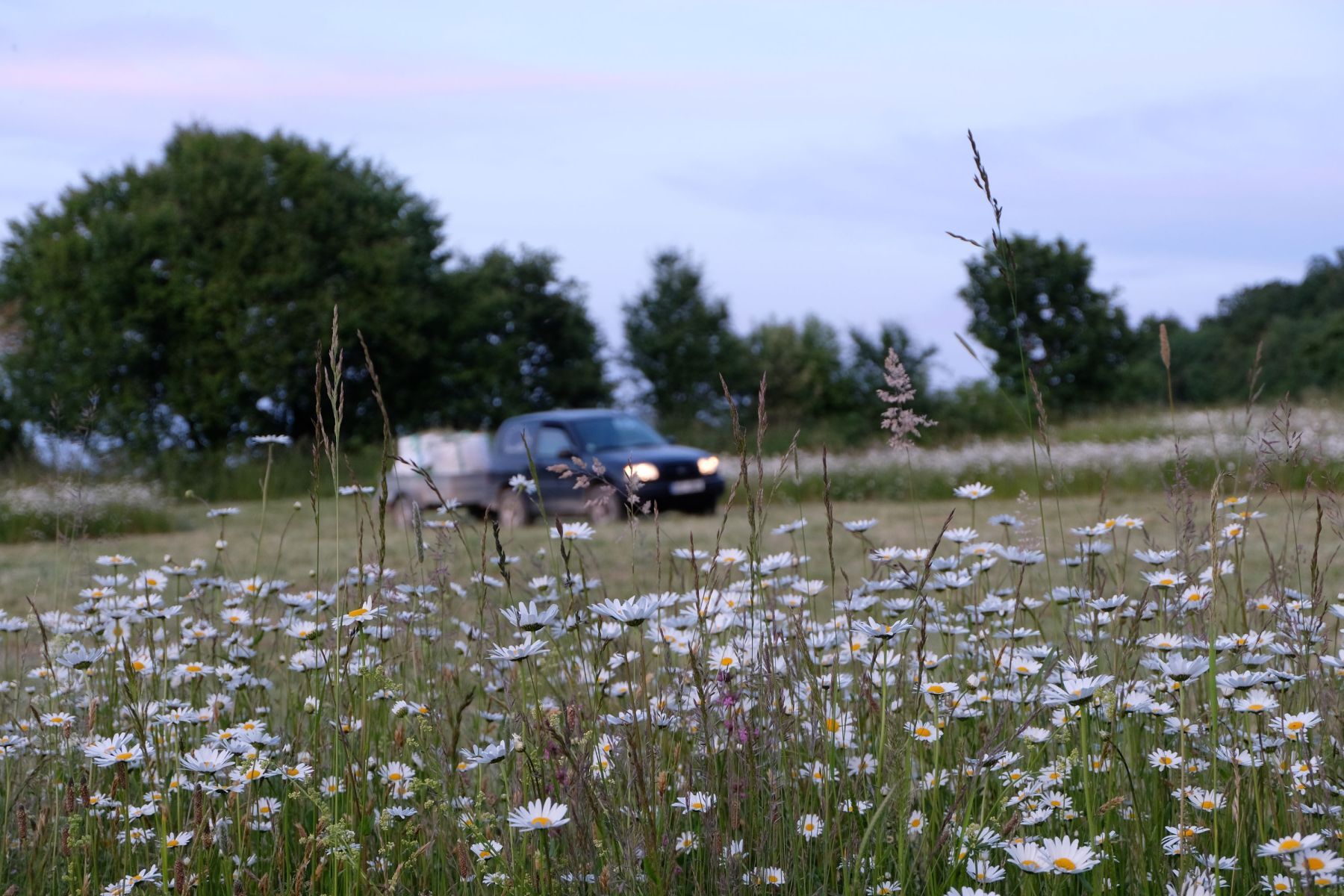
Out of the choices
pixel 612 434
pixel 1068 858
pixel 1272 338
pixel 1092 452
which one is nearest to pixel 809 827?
pixel 1068 858

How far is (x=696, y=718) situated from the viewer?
220cm

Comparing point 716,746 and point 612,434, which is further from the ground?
point 612,434

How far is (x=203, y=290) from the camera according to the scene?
2619 centimetres

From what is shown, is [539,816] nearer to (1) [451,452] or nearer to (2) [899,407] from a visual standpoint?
(2) [899,407]

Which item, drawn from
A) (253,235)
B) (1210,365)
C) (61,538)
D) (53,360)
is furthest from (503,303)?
(1210,365)

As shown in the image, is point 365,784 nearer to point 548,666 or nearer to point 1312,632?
point 548,666

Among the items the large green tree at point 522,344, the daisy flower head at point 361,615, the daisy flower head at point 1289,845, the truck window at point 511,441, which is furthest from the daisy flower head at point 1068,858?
the large green tree at point 522,344

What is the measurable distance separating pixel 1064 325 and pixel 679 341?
1485 centimetres

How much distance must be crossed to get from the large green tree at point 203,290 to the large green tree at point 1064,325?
2118 centimetres

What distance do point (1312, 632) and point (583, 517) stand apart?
1023cm

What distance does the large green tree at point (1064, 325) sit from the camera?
3944 centimetres

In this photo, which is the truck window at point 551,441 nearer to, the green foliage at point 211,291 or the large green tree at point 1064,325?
the green foliage at point 211,291

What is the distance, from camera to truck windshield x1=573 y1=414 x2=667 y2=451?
13.0 m

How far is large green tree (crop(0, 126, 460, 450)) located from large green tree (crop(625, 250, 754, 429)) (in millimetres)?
12585
